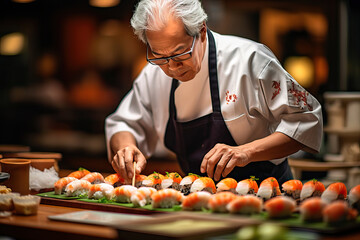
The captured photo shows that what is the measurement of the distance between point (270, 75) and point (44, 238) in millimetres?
1528

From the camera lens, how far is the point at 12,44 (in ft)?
31.9

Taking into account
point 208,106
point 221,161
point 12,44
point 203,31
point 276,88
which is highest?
point 12,44

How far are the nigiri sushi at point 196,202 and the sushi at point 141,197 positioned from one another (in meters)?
0.21

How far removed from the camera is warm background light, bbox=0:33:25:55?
376 inches

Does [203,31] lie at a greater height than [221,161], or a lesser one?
greater

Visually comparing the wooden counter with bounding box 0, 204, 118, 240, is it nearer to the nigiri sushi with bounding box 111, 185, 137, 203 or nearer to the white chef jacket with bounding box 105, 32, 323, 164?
the nigiri sushi with bounding box 111, 185, 137, 203

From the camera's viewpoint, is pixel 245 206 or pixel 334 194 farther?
pixel 334 194

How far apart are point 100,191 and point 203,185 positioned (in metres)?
0.48

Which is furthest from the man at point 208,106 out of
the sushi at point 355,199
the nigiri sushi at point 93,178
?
the sushi at point 355,199

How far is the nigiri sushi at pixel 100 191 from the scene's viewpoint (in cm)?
257

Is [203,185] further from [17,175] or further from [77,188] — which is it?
[17,175]

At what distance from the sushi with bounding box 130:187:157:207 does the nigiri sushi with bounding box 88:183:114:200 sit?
0.16 meters

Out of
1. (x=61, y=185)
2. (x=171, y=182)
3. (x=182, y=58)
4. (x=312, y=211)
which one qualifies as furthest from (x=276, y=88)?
(x=61, y=185)

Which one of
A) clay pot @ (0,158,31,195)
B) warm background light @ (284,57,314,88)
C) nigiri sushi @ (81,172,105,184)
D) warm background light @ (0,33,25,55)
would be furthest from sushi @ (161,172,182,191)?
warm background light @ (0,33,25,55)
